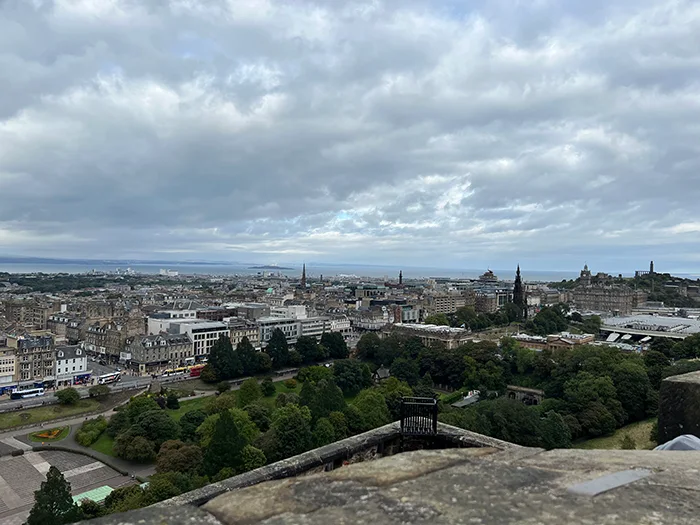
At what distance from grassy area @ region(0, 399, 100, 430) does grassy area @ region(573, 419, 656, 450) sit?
2974 centimetres

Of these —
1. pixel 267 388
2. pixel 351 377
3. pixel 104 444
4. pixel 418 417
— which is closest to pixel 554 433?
pixel 351 377

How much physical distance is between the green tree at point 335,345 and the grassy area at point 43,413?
21.1m

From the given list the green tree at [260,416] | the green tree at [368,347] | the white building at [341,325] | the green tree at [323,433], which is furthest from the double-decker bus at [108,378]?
the white building at [341,325]

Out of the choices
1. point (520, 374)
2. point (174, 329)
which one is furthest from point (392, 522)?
point (174, 329)

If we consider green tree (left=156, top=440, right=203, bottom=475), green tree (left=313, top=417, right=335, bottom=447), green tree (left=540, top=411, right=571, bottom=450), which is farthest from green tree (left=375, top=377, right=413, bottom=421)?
green tree (left=156, top=440, right=203, bottom=475)

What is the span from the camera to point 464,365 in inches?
1566

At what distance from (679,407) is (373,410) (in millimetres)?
22970

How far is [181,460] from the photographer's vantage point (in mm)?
21609

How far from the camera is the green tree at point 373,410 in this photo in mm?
26484

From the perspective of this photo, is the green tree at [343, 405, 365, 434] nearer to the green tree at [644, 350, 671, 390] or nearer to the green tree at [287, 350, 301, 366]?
the green tree at [644, 350, 671, 390]

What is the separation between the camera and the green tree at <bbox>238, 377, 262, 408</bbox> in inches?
1267

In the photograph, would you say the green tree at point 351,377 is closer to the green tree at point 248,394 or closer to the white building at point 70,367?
the green tree at point 248,394

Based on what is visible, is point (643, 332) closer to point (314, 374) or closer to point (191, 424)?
point (314, 374)

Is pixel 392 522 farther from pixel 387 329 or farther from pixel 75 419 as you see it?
pixel 387 329
